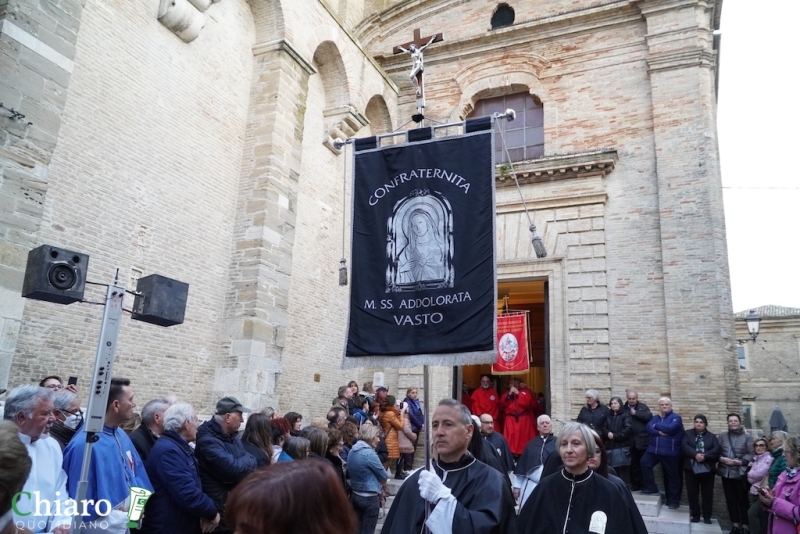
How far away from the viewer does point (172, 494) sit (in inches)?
165

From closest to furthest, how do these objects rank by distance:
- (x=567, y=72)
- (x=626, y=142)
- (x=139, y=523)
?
(x=139, y=523) < (x=626, y=142) < (x=567, y=72)

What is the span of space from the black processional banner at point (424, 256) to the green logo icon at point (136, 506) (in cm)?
155

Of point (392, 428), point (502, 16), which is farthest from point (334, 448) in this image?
point (502, 16)

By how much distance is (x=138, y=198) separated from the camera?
343 inches

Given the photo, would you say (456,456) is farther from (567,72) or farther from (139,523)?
(567,72)

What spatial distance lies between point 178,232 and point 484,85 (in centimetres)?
884

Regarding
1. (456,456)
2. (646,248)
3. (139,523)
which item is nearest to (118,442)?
(139,523)

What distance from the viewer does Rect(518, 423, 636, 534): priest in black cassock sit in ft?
11.4

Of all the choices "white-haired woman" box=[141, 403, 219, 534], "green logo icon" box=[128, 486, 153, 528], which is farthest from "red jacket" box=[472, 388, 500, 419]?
"green logo icon" box=[128, 486, 153, 528]

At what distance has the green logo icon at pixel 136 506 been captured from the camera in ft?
12.4

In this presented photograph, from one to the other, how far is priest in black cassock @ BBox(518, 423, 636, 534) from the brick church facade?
5.65 m

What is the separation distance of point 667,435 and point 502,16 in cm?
1117

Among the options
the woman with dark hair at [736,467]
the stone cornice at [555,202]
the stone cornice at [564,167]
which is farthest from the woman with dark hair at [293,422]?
the stone cornice at [564,167]

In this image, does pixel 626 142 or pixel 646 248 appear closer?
pixel 646 248
